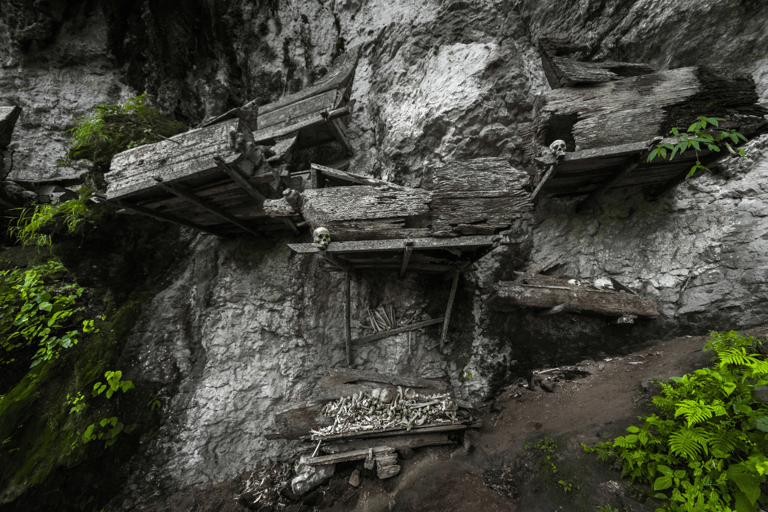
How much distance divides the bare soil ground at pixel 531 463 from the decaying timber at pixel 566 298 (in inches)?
34.6

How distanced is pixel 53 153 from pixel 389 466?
12003 millimetres

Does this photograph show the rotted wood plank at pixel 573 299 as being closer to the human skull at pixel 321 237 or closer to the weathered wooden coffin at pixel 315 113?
the human skull at pixel 321 237

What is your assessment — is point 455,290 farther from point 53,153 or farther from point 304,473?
point 53,153

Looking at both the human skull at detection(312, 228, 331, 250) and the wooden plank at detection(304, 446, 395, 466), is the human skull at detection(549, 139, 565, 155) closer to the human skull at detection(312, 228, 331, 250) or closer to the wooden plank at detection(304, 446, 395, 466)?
the human skull at detection(312, 228, 331, 250)

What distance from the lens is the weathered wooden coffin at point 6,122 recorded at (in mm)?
5691

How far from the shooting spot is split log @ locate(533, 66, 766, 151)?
4000mm

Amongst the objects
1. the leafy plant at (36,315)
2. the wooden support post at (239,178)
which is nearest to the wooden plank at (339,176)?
the wooden support post at (239,178)

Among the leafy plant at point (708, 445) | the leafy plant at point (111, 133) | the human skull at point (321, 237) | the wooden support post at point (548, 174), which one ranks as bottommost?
the leafy plant at point (708, 445)

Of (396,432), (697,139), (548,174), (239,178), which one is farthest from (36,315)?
(697,139)

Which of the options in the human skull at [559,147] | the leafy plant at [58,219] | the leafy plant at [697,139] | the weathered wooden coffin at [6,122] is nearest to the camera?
the leafy plant at [697,139]

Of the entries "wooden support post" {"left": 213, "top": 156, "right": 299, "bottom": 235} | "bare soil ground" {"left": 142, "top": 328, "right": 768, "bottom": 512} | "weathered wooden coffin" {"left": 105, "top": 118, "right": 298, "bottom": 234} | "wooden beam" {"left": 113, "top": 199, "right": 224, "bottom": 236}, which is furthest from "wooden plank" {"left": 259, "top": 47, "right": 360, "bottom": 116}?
"bare soil ground" {"left": 142, "top": 328, "right": 768, "bottom": 512}

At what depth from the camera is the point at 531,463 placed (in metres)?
3.70

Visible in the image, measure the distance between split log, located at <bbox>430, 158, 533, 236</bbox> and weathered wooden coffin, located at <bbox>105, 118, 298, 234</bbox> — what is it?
122 inches

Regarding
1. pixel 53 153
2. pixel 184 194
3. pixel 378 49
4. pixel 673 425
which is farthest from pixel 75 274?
pixel 673 425
